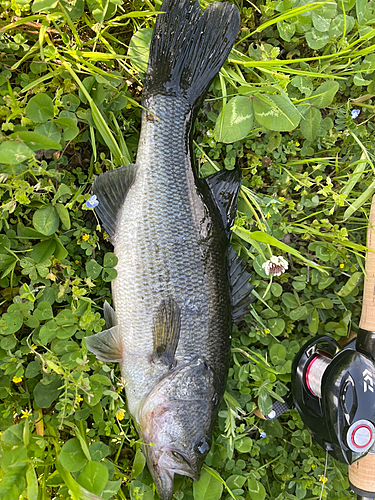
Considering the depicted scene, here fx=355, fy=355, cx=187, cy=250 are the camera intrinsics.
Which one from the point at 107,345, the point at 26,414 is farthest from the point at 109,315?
the point at 26,414

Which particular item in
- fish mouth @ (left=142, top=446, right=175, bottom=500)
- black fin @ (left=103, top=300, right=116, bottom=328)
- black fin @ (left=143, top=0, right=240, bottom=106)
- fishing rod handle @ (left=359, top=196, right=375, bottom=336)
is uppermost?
black fin @ (left=143, top=0, right=240, bottom=106)

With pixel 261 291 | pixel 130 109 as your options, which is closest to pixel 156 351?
pixel 261 291

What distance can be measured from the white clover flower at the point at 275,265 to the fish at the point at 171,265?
0.29 meters

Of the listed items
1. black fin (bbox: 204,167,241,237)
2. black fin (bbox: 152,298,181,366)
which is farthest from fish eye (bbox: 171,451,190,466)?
black fin (bbox: 204,167,241,237)

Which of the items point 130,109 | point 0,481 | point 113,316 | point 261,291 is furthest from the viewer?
point 261,291

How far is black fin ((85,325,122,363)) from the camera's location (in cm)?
172

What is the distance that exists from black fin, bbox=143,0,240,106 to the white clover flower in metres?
0.95

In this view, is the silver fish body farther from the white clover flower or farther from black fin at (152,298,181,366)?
the white clover flower

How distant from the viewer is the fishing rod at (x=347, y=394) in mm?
1583

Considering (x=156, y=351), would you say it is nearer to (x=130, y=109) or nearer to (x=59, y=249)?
(x=59, y=249)

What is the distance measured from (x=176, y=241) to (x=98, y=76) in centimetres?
88

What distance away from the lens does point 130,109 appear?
79.9 inches

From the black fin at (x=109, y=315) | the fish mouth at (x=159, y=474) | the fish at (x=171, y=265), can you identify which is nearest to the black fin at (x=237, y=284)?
the fish at (x=171, y=265)

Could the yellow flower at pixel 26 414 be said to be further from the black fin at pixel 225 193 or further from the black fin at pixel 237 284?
the black fin at pixel 225 193
